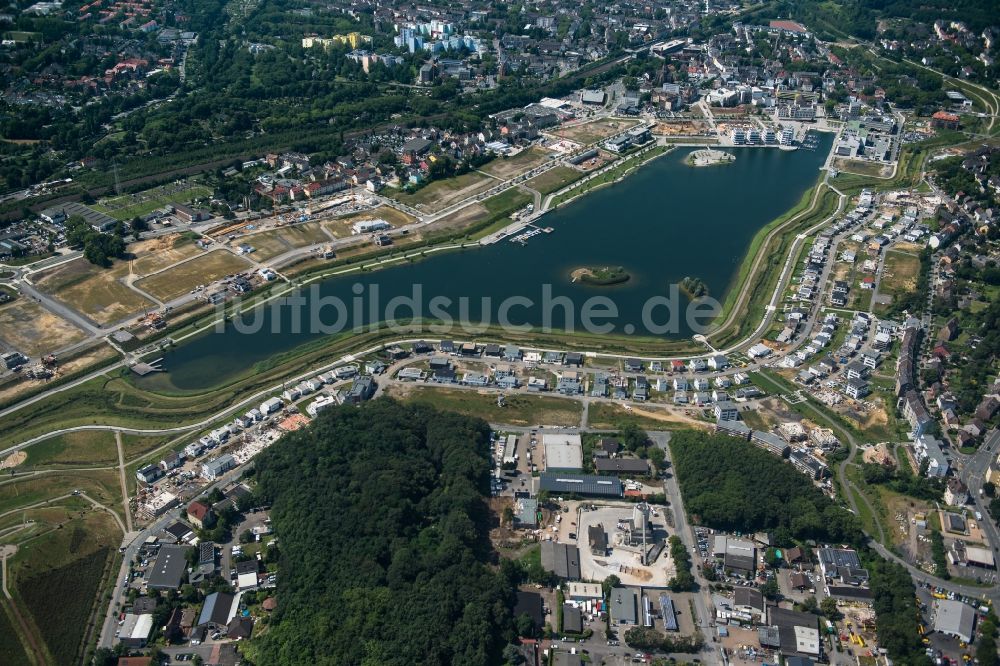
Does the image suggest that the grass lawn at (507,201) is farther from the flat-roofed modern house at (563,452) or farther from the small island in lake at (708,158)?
the flat-roofed modern house at (563,452)

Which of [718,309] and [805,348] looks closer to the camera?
[805,348]

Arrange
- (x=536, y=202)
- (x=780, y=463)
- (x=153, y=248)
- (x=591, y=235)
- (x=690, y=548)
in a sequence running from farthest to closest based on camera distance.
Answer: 1. (x=536, y=202)
2. (x=591, y=235)
3. (x=153, y=248)
4. (x=780, y=463)
5. (x=690, y=548)

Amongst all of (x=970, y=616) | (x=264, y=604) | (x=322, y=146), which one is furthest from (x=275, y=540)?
(x=322, y=146)

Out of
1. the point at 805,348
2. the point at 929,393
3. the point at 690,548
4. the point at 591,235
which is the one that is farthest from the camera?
the point at 591,235

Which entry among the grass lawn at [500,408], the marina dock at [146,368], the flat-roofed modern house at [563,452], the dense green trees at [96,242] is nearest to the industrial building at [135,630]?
the grass lawn at [500,408]

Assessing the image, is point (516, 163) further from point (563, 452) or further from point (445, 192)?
point (563, 452)

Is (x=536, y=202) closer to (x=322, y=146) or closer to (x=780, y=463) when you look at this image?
(x=322, y=146)

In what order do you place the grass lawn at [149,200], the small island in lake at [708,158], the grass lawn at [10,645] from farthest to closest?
the small island in lake at [708,158]
the grass lawn at [149,200]
the grass lawn at [10,645]
